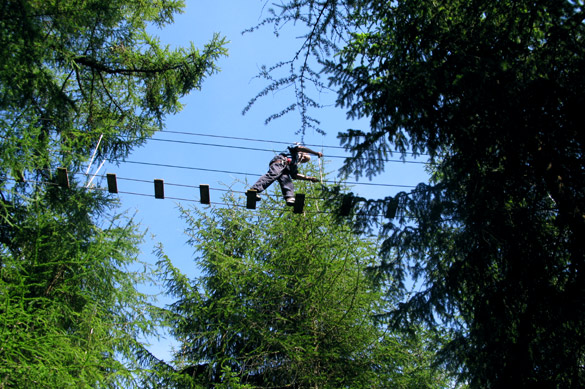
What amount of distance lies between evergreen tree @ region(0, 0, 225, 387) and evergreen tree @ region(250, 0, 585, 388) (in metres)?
3.84

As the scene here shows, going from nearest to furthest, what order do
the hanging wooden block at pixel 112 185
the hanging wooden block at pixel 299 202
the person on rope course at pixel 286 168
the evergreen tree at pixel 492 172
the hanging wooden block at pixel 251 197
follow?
the evergreen tree at pixel 492 172
the hanging wooden block at pixel 299 202
the hanging wooden block at pixel 112 185
the hanging wooden block at pixel 251 197
the person on rope course at pixel 286 168

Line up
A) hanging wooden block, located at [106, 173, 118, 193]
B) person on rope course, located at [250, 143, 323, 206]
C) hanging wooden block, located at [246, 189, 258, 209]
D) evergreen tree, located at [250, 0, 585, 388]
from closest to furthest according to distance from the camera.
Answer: evergreen tree, located at [250, 0, 585, 388] → hanging wooden block, located at [106, 173, 118, 193] → hanging wooden block, located at [246, 189, 258, 209] → person on rope course, located at [250, 143, 323, 206]

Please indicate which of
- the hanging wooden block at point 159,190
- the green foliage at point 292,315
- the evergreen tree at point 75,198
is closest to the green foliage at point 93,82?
the evergreen tree at point 75,198

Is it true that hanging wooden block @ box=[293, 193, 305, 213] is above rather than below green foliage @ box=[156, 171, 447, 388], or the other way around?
above

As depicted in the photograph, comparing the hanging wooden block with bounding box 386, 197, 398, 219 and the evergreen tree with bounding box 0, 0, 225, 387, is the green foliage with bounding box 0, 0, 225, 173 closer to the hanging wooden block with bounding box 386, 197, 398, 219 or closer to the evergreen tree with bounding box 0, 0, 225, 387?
the evergreen tree with bounding box 0, 0, 225, 387

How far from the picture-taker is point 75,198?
7.79 meters

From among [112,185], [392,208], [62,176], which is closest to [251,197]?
[112,185]

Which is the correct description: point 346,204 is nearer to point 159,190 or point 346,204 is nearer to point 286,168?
point 286,168

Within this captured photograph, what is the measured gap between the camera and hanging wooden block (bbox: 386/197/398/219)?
4.71 m

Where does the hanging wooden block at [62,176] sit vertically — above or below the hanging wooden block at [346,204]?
above

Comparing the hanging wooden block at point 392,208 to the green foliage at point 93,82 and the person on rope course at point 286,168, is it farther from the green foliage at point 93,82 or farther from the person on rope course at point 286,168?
the green foliage at point 93,82

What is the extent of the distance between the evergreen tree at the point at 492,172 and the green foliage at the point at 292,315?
1973 millimetres

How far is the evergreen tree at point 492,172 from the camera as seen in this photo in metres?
4.17

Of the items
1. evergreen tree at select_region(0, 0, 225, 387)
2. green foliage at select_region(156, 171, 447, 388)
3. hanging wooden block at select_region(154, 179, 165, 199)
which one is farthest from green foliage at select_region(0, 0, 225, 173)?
green foliage at select_region(156, 171, 447, 388)
